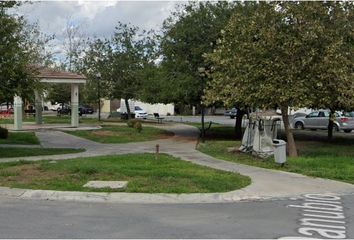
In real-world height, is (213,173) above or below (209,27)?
below

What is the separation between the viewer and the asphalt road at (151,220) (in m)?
7.51

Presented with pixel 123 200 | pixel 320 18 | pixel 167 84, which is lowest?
pixel 123 200

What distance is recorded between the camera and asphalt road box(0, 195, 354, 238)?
751 centimetres

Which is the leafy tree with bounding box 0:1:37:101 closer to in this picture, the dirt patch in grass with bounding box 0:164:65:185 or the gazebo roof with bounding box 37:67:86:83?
the dirt patch in grass with bounding box 0:164:65:185

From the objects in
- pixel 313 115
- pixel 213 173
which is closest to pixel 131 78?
pixel 313 115

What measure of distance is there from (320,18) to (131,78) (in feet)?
105

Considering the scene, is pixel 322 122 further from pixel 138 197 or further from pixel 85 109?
pixel 85 109

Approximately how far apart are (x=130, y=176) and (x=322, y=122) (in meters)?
26.4

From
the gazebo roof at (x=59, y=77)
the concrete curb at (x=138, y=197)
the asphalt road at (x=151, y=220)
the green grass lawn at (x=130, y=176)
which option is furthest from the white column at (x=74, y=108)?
the asphalt road at (x=151, y=220)

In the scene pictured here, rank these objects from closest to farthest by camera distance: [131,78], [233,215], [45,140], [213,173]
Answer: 1. [233,215]
2. [213,173]
3. [45,140]
4. [131,78]

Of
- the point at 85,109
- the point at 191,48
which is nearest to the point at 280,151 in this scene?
the point at 191,48

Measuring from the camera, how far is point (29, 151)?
762 inches

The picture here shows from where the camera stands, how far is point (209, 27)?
2667cm

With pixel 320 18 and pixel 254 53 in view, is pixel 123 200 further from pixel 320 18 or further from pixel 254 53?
pixel 320 18
